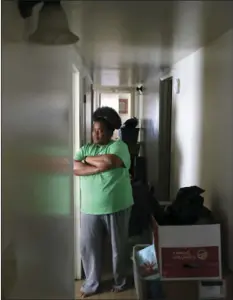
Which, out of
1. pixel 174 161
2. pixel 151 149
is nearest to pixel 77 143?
pixel 151 149

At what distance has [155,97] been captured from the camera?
121 cm

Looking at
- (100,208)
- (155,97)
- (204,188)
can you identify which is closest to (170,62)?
(155,97)

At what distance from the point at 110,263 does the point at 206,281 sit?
12.9 inches

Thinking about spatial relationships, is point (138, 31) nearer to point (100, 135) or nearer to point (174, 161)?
point (100, 135)

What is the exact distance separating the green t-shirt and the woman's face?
1cm

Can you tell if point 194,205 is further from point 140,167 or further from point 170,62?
point 170,62

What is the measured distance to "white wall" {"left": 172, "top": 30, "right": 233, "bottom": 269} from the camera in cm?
105

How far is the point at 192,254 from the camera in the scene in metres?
1.06

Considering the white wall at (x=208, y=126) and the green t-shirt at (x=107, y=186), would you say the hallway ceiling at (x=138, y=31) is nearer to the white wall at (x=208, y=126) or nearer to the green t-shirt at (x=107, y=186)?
the white wall at (x=208, y=126)

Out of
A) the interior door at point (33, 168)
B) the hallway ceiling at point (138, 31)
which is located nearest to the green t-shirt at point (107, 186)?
the interior door at point (33, 168)

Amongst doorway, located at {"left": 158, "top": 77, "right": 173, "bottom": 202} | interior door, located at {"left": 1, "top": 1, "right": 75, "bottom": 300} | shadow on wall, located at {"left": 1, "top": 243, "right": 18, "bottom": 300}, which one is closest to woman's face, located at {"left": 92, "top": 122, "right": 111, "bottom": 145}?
interior door, located at {"left": 1, "top": 1, "right": 75, "bottom": 300}

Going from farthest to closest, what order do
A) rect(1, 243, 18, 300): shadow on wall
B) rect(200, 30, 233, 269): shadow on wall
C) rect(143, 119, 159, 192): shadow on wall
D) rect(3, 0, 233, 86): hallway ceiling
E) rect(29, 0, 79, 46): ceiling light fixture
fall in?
rect(143, 119, 159, 192): shadow on wall < rect(200, 30, 233, 269): shadow on wall < rect(3, 0, 233, 86): hallway ceiling < rect(29, 0, 79, 46): ceiling light fixture < rect(1, 243, 18, 300): shadow on wall

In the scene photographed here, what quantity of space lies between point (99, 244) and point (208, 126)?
536 millimetres

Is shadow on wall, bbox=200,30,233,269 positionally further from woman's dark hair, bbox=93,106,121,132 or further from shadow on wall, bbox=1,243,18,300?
shadow on wall, bbox=1,243,18,300
